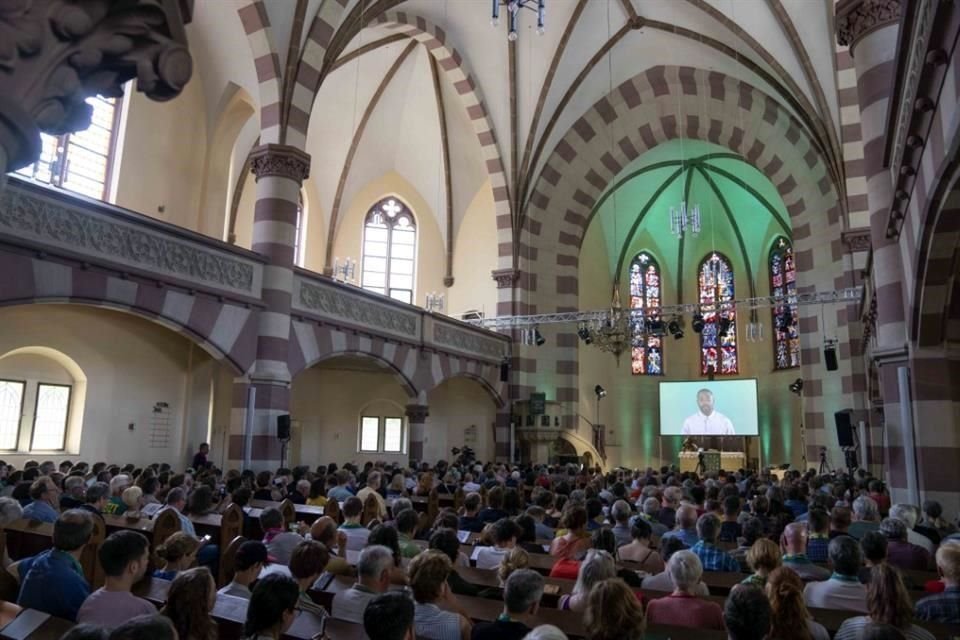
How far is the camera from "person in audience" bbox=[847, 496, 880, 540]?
6.60 metres

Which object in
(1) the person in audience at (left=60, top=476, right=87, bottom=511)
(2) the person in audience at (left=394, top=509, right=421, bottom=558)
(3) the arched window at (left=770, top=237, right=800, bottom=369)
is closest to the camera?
(2) the person in audience at (left=394, top=509, right=421, bottom=558)

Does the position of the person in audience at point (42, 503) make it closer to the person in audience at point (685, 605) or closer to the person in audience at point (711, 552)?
the person in audience at point (685, 605)

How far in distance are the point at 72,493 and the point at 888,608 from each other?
7513mm

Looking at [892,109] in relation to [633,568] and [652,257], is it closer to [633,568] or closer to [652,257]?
[633,568]

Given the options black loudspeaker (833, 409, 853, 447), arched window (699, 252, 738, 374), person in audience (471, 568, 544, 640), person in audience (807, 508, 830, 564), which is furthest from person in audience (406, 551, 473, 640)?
arched window (699, 252, 738, 374)

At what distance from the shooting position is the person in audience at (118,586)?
3.39 m

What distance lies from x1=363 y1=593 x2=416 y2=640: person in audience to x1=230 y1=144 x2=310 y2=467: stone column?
10.4 metres

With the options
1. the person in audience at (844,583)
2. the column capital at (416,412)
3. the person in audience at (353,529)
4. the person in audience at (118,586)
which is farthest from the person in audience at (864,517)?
the column capital at (416,412)

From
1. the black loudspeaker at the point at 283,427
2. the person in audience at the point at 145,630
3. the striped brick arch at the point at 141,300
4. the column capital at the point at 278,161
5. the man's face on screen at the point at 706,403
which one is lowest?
the person in audience at the point at 145,630

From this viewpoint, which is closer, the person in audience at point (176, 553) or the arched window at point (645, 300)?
the person in audience at point (176, 553)

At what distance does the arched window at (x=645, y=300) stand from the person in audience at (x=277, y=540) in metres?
24.0

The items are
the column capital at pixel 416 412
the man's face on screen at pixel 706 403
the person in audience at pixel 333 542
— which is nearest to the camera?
the person in audience at pixel 333 542

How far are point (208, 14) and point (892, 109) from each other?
13906mm

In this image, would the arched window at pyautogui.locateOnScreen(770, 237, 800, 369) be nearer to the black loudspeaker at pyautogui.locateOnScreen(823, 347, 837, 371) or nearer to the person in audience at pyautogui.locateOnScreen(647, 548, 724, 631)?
the black loudspeaker at pyautogui.locateOnScreen(823, 347, 837, 371)
